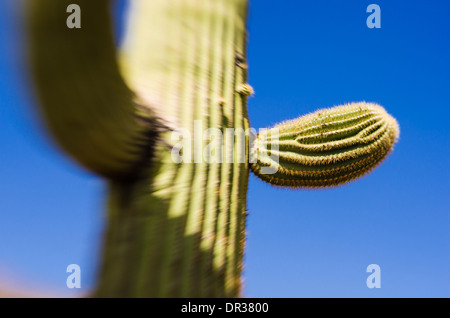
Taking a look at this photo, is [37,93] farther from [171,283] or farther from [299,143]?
[299,143]

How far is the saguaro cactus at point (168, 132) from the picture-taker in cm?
133

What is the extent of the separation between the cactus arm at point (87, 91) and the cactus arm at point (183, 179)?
125 millimetres

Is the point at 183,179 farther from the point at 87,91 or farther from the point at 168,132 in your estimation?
the point at 87,91

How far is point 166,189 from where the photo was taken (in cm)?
175

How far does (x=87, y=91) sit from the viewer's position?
1393mm

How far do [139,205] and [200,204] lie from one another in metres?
0.24

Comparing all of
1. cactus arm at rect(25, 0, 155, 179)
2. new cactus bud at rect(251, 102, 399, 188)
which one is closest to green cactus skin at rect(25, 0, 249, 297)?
cactus arm at rect(25, 0, 155, 179)

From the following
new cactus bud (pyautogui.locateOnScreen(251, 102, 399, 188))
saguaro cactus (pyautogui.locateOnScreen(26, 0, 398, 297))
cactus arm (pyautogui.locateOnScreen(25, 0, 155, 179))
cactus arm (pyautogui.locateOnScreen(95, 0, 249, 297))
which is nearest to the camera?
cactus arm (pyautogui.locateOnScreen(25, 0, 155, 179))

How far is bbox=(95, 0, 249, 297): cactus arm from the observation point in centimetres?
167

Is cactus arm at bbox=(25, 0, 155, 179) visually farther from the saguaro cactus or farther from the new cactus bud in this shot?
the new cactus bud

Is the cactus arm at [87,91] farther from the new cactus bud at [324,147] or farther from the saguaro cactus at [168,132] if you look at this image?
the new cactus bud at [324,147]

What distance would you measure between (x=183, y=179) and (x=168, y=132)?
18 cm

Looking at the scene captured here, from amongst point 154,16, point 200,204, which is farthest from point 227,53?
point 200,204

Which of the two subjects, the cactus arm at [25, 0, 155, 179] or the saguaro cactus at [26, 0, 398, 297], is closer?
the cactus arm at [25, 0, 155, 179]
